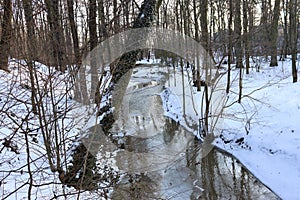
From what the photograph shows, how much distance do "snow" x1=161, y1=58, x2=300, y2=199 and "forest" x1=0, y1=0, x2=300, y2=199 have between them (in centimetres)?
3

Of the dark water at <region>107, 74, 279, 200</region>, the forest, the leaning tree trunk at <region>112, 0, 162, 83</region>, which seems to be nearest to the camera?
the forest

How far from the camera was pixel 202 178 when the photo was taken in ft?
20.0

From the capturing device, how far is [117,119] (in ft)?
17.8

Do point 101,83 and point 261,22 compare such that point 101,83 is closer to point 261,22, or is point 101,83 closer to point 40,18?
point 40,18

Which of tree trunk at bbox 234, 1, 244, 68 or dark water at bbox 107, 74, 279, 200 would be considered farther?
tree trunk at bbox 234, 1, 244, 68

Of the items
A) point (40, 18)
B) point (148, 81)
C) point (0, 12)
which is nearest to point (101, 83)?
point (40, 18)

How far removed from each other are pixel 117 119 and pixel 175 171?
6.14 feet

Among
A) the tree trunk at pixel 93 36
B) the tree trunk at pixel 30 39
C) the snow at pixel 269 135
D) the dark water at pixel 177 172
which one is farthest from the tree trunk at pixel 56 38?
the snow at pixel 269 135

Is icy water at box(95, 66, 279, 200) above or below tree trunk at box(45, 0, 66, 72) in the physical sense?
below

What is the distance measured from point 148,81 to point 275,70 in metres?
7.37

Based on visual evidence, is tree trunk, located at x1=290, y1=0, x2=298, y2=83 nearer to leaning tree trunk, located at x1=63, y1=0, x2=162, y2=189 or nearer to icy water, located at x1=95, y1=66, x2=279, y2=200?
icy water, located at x1=95, y1=66, x2=279, y2=200

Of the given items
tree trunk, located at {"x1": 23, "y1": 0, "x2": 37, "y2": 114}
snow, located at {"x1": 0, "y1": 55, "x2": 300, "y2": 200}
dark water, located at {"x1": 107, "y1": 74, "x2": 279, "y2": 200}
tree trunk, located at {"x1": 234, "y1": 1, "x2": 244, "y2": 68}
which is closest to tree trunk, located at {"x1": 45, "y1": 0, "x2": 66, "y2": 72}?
snow, located at {"x1": 0, "y1": 55, "x2": 300, "y2": 200}

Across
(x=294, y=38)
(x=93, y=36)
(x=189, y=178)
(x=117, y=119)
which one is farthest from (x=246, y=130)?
(x=294, y=38)

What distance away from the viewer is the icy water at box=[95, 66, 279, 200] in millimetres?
4895
